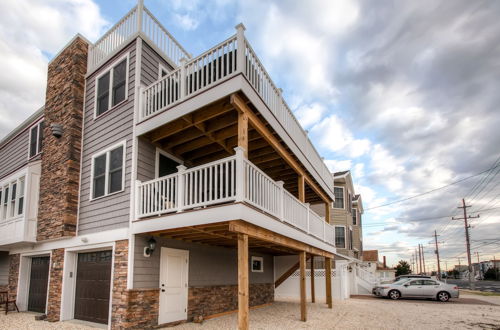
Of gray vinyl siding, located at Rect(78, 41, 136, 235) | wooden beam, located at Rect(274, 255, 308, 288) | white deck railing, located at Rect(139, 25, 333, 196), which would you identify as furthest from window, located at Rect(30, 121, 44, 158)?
wooden beam, located at Rect(274, 255, 308, 288)

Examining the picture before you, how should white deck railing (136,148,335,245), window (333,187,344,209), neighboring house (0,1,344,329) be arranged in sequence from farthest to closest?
1. window (333,187,344,209)
2. neighboring house (0,1,344,329)
3. white deck railing (136,148,335,245)

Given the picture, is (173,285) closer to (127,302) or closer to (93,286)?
(127,302)

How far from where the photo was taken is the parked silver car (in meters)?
18.5

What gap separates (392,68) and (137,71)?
31.3 ft

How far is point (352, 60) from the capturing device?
1270 centimetres

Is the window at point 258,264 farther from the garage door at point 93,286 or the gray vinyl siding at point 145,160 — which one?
the gray vinyl siding at point 145,160

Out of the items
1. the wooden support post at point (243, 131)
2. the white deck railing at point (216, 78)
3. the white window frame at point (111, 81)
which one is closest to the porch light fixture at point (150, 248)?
the white deck railing at point (216, 78)

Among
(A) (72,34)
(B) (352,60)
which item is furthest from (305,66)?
(A) (72,34)

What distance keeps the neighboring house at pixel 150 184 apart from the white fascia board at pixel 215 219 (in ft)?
0.11

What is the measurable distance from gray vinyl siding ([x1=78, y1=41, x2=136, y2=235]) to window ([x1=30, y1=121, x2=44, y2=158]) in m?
3.77

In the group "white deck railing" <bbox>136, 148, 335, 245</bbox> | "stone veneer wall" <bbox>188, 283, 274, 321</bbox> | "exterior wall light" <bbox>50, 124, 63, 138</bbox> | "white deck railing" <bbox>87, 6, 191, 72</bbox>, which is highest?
"white deck railing" <bbox>87, 6, 191, 72</bbox>

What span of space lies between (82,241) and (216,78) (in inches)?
263

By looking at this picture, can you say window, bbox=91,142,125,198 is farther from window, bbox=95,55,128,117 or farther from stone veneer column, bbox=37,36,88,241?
window, bbox=95,55,128,117

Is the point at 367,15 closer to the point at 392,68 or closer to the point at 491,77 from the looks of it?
the point at 392,68
